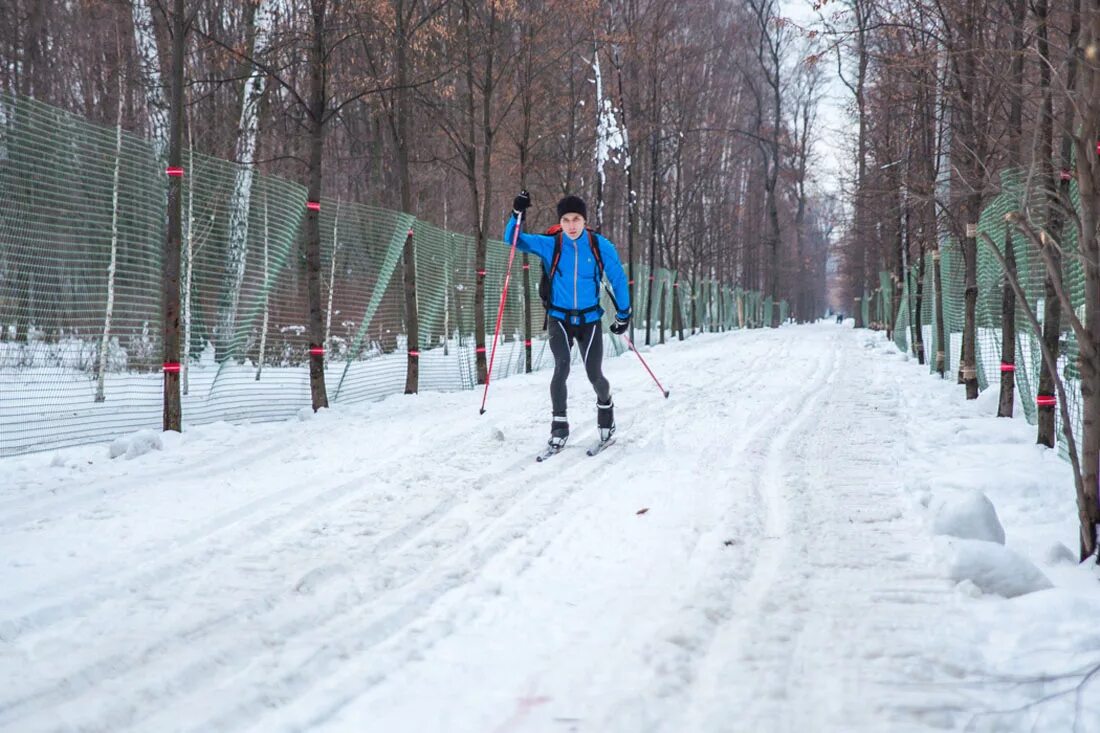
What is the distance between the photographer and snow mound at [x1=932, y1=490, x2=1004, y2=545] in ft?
12.9

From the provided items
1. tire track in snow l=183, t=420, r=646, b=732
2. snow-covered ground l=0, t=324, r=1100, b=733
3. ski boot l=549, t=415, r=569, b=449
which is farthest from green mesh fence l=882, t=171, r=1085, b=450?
ski boot l=549, t=415, r=569, b=449

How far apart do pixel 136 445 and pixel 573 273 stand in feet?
12.5

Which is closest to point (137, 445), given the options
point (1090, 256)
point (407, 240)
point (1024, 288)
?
point (407, 240)

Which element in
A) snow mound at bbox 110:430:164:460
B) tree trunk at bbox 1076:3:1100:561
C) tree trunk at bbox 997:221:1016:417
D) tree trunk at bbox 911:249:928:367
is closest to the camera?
tree trunk at bbox 1076:3:1100:561

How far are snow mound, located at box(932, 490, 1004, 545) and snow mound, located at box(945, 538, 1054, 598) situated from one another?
1.38ft

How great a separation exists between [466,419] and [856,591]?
542cm

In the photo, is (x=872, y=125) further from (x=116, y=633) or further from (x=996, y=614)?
(x=116, y=633)

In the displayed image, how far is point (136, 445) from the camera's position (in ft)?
21.1

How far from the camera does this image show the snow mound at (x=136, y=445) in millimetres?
6367

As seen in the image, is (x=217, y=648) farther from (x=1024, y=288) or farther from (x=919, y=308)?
(x=919, y=308)

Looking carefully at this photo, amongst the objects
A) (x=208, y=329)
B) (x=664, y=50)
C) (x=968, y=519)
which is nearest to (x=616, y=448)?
(x=968, y=519)

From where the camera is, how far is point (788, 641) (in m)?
2.91

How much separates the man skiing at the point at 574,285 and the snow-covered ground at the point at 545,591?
686 millimetres

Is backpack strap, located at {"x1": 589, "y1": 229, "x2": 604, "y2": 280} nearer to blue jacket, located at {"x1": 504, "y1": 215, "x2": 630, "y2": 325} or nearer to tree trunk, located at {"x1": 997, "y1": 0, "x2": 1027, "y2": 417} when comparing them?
blue jacket, located at {"x1": 504, "y1": 215, "x2": 630, "y2": 325}
